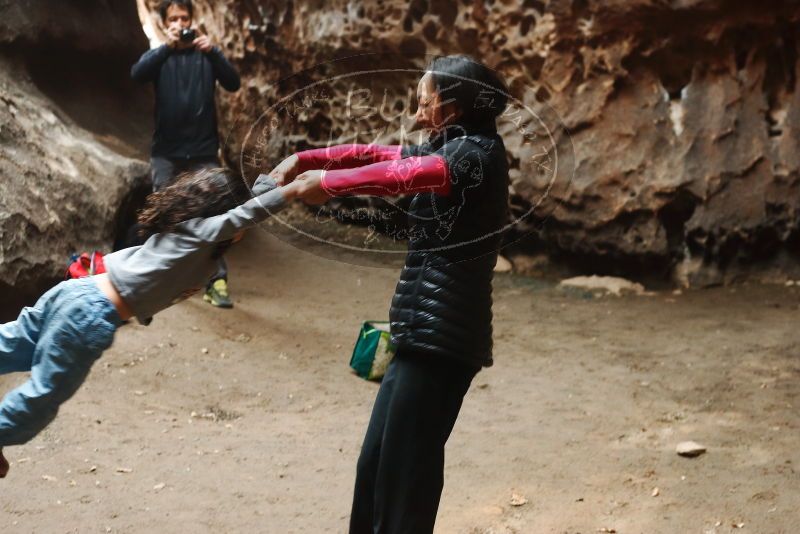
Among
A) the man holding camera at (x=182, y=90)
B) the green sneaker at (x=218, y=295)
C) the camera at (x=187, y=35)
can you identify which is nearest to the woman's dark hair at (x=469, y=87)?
the man holding camera at (x=182, y=90)

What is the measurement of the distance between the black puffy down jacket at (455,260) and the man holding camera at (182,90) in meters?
3.11

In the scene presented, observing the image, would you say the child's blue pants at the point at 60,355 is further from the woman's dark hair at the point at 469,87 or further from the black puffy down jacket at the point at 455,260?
the woman's dark hair at the point at 469,87

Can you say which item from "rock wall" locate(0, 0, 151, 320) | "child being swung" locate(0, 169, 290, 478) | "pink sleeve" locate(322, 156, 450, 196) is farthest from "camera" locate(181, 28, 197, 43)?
"pink sleeve" locate(322, 156, 450, 196)

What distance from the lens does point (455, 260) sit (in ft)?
7.67

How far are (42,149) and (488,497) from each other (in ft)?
10.8

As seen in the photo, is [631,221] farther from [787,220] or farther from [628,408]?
[628,408]

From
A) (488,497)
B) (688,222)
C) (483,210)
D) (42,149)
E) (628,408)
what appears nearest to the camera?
(483,210)

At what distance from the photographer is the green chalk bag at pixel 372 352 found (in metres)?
4.85

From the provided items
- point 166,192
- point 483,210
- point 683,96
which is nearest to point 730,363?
point 683,96

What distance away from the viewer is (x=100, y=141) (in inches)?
239

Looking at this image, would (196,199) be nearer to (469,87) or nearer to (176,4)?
(469,87)

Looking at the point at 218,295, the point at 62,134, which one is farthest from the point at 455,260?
the point at 62,134

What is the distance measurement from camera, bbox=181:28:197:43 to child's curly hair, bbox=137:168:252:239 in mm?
3146

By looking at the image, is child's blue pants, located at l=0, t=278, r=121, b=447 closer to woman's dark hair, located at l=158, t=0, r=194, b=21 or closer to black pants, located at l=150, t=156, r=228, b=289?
black pants, located at l=150, t=156, r=228, b=289
